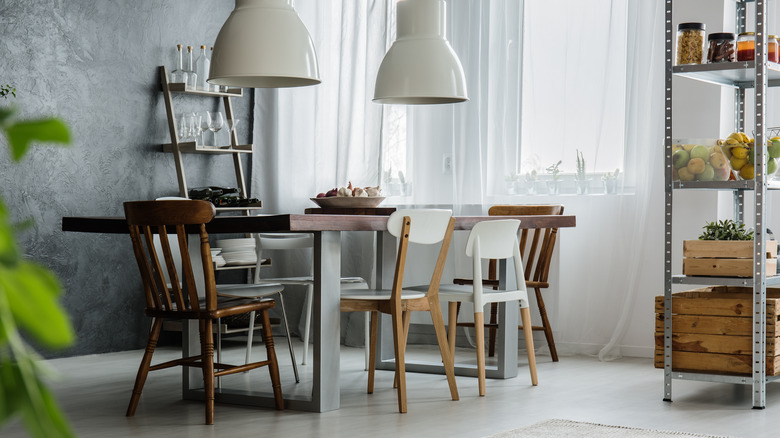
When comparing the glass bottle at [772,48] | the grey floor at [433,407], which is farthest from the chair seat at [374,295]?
the glass bottle at [772,48]

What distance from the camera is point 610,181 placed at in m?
5.05

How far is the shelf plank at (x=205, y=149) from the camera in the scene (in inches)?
210

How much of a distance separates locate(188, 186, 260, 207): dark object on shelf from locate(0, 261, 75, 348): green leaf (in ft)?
17.8

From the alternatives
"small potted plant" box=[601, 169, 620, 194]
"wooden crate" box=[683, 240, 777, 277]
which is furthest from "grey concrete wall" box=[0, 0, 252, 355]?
"wooden crate" box=[683, 240, 777, 277]

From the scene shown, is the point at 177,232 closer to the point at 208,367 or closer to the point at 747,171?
the point at 208,367

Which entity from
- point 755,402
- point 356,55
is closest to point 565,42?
point 356,55

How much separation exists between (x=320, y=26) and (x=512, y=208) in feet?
6.90

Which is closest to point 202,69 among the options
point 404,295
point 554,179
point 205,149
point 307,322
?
point 205,149

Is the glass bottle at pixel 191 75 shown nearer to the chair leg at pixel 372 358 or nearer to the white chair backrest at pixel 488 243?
the chair leg at pixel 372 358

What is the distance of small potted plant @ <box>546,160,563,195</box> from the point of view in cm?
523

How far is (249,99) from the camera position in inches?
243

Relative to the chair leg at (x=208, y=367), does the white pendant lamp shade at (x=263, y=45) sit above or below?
above

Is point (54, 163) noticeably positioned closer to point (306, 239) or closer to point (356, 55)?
point (306, 239)

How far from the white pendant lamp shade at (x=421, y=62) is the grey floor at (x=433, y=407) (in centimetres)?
133
